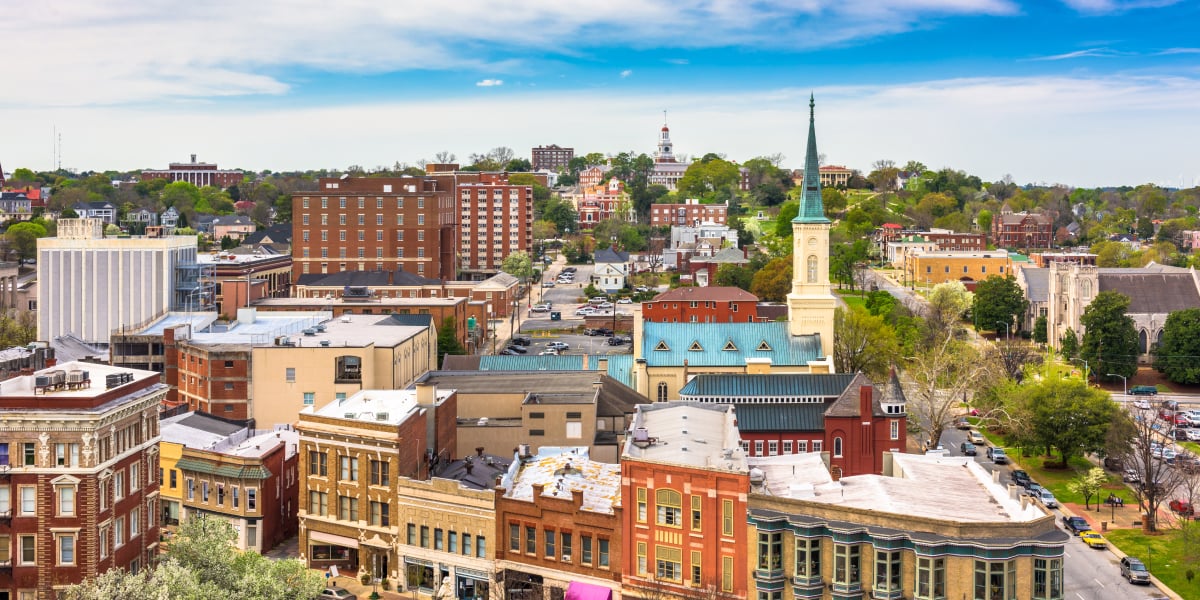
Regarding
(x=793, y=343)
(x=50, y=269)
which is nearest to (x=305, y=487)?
(x=793, y=343)

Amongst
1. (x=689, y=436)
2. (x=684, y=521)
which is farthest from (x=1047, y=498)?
(x=684, y=521)

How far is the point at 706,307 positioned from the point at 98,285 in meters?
60.1

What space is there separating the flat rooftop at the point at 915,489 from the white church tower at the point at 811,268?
Answer: 27451 mm

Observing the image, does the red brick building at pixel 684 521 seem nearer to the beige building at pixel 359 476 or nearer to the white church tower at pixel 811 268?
the beige building at pixel 359 476

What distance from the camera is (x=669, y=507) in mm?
54594

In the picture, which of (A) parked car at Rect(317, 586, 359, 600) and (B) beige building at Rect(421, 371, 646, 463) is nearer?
(A) parked car at Rect(317, 586, 359, 600)

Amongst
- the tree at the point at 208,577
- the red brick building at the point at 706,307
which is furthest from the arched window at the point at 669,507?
the red brick building at the point at 706,307

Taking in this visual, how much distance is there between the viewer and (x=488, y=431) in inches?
2918

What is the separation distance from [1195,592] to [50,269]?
92.2 metres

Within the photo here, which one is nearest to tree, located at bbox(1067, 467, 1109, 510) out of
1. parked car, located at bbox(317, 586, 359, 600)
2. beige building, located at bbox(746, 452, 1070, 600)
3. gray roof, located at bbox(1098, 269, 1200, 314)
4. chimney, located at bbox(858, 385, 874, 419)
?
chimney, located at bbox(858, 385, 874, 419)

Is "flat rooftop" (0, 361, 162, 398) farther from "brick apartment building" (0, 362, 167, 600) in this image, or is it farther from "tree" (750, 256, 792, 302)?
"tree" (750, 256, 792, 302)

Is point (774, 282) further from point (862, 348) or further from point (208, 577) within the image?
point (208, 577)

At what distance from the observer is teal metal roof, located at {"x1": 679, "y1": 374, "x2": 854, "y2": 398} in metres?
76.9

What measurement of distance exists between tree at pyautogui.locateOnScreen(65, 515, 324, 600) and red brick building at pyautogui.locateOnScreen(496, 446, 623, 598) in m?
8.62
